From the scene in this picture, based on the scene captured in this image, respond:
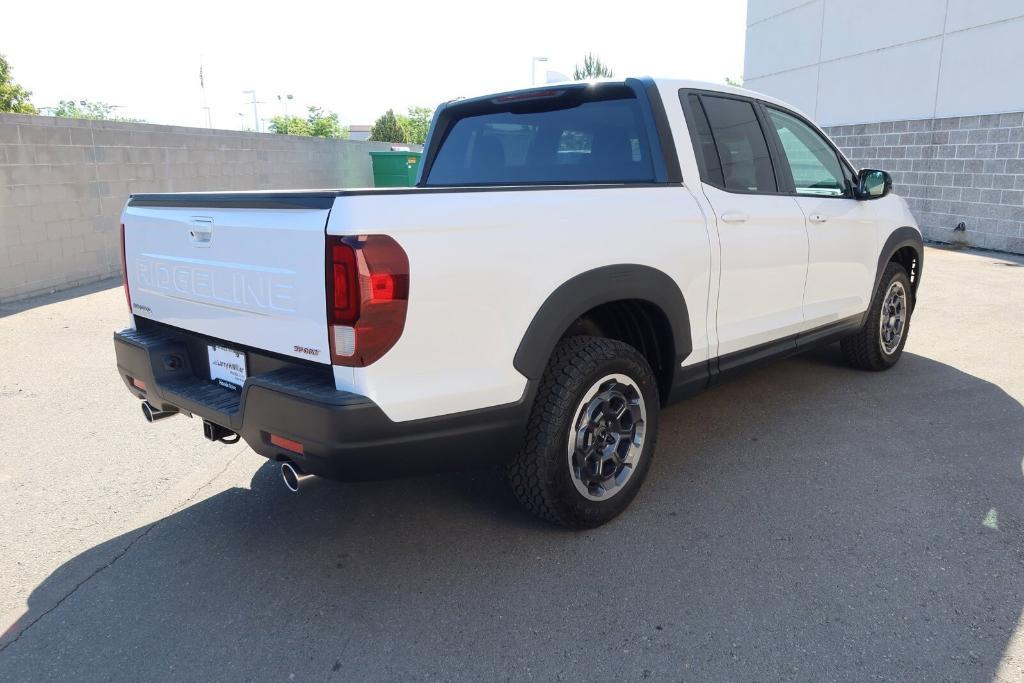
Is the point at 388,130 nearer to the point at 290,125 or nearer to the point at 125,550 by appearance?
the point at 290,125

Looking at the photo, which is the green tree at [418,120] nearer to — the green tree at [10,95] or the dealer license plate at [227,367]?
the green tree at [10,95]

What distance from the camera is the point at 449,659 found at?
2488mm

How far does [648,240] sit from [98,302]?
279 inches

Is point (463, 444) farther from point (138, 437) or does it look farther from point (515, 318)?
point (138, 437)

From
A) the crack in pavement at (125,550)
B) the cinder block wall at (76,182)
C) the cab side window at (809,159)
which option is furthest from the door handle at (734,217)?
the cinder block wall at (76,182)

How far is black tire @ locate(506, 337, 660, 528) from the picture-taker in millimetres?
2971

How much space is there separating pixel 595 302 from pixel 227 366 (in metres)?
1.43

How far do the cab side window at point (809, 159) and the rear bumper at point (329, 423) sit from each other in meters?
2.49

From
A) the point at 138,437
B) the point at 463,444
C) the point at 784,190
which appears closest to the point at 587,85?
the point at 784,190

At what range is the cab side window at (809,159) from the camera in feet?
14.5

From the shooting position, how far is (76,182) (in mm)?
9227

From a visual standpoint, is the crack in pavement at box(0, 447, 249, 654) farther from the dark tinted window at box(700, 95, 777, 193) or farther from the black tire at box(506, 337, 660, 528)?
the dark tinted window at box(700, 95, 777, 193)

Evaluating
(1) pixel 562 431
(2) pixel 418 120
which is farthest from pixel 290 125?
(1) pixel 562 431

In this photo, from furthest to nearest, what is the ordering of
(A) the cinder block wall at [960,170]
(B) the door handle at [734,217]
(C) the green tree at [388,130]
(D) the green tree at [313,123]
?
(D) the green tree at [313,123] < (C) the green tree at [388,130] < (A) the cinder block wall at [960,170] < (B) the door handle at [734,217]
